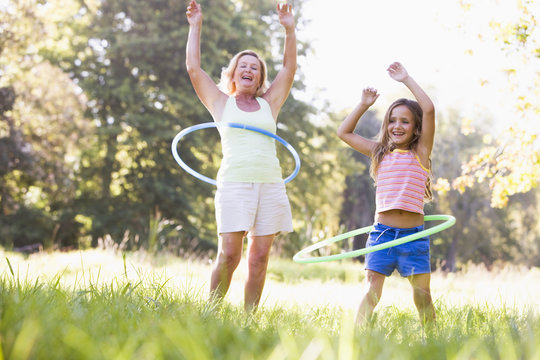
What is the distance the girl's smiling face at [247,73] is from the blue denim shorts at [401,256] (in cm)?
140

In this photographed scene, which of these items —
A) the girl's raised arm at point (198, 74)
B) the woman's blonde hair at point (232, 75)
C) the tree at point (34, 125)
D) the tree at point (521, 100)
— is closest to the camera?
the girl's raised arm at point (198, 74)

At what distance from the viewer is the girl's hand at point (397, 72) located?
12.0ft

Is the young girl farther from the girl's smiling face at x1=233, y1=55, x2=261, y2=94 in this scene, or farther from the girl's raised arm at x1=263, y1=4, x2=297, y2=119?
the girl's smiling face at x1=233, y1=55, x2=261, y2=94

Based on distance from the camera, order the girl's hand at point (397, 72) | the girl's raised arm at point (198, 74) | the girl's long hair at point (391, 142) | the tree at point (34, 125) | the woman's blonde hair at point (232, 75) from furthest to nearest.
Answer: the tree at point (34, 125)
the woman's blonde hair at point (232, 75)
the girl's raised arm at point (198, 74)
the girl's long hair at point (391, 142)
the girl's hand at point (397, 72)

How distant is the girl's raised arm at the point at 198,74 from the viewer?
390cm

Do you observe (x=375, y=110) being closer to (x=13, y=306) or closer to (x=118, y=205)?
(x=118, y=205)

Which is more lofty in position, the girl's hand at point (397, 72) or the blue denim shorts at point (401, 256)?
the girl's hand at point (397, 72)

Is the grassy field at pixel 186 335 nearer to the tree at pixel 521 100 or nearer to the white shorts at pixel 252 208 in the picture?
the white shorts at pixel 252 208

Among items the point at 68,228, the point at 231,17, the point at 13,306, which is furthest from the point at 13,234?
the point at 13,306

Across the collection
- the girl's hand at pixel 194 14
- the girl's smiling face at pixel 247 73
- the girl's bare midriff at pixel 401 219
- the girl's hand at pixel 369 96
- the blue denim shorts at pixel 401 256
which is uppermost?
the girl's hand at pixel 194 14

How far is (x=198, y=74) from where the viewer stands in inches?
153

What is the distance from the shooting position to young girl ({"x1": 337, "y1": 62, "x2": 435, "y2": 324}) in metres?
3.44

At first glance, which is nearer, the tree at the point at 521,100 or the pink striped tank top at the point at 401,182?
the pink striped tank top at the point at 401,182

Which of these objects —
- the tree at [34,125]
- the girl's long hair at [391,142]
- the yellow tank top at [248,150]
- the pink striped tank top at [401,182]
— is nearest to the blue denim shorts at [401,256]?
the pink striped tank top at [401,182]
